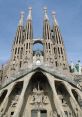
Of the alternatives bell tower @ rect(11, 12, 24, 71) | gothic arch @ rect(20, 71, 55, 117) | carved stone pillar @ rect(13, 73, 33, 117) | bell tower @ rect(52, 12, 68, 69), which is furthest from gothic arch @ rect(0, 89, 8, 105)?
bell tower @ rect(52, 12, 68, 69)

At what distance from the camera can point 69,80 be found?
3130cm

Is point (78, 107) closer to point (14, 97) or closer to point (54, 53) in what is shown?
point (14, 97)

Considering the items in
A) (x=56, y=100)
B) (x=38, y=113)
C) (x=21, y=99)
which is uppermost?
(x=21, y=99)

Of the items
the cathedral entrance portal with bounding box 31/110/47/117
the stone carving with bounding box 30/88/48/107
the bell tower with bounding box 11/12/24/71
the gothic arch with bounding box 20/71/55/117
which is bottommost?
the cathedral entrance portal with bounding box 31/110/47/117

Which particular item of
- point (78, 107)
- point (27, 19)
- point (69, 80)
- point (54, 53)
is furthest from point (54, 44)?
point (78, 107)

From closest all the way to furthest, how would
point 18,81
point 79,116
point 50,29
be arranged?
point 79,116
point 18,81
point 50,29

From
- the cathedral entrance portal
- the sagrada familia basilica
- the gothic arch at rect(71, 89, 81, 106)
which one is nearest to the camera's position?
the sagrada familia basilica

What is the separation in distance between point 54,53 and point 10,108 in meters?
12.9

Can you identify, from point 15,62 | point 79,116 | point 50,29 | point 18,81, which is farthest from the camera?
point 50,29

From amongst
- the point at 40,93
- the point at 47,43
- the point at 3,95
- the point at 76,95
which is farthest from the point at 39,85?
the point at 47,43

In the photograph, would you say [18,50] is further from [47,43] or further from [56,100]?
[56,100]

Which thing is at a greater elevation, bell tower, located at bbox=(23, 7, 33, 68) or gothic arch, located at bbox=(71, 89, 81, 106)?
bell tower, located at bbox=(23, 7, 33, 68)

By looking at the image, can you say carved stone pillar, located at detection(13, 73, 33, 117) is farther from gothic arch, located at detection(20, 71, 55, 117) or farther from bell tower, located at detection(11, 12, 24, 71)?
bell tower, located at detection(11, 12, 24, 71)

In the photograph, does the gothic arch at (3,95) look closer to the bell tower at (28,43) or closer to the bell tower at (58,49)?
the bell tower at (28,43)
